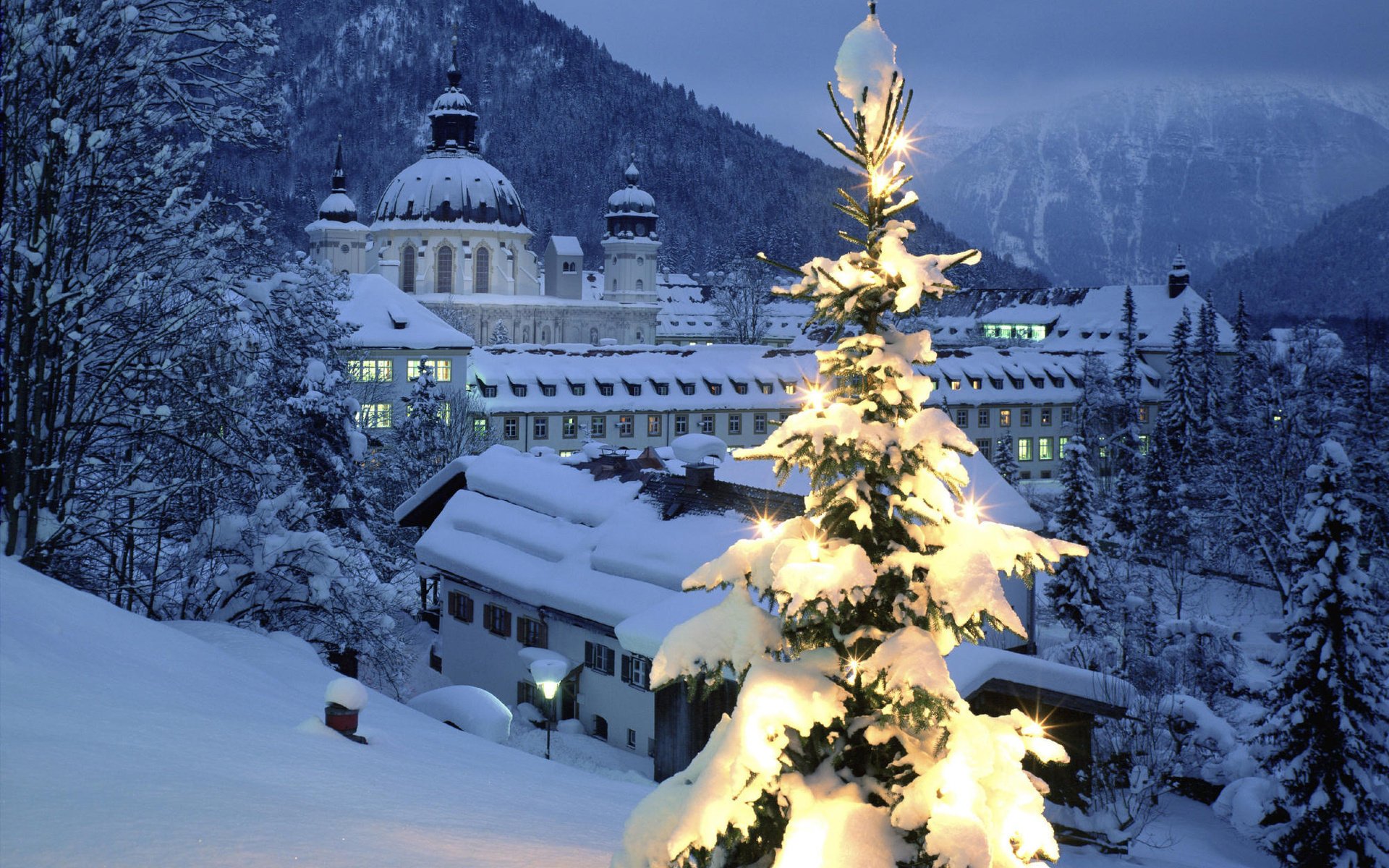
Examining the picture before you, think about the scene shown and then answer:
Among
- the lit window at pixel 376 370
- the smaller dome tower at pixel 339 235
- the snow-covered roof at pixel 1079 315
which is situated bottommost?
the lit window at pixel 376 370

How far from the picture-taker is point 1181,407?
74312mm

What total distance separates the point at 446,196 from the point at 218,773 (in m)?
118

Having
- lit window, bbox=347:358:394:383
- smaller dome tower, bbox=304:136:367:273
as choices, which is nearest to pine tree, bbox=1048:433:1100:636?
lit window, bbox=347:358:394:383

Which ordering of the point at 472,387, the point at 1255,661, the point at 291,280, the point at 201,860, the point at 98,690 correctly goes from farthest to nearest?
the point at 472,387 < the point at 1255,661 < the point at 291,280 < the point at 98,690 < the point at 201,860

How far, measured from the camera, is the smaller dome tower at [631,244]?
A: 440 ft

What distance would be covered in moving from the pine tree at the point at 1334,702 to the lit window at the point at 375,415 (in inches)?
1494

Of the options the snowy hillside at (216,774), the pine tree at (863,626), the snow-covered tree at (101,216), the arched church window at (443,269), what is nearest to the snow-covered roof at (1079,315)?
the arched church window at (443,269)

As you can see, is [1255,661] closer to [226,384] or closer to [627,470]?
[627,470]

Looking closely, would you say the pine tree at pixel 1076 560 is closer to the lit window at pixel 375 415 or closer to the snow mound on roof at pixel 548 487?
the snow mound on roof at pixel 548 487

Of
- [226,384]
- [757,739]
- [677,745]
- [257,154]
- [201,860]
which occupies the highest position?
[257,154]

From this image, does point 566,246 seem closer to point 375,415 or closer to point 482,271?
point 482,271

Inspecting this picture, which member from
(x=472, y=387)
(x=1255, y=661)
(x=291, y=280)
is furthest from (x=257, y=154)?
(x=472, y=387)

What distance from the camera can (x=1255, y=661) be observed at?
44125 millimetres

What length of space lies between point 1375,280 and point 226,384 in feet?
695
